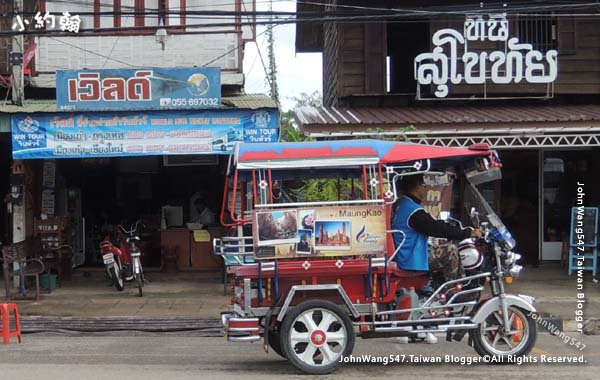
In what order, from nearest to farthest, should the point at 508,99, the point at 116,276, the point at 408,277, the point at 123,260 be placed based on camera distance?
the point at 408,277
the point at 116,276
the point at 123,260
the point at 508,99

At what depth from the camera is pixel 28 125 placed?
11898mm

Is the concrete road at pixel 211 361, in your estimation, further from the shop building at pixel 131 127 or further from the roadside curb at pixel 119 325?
the shop building at pixel 131 127

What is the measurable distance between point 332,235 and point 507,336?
2062mm

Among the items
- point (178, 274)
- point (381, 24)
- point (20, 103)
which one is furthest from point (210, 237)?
point (381, 24)

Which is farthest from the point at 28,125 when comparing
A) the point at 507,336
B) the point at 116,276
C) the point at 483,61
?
the point at 507,336

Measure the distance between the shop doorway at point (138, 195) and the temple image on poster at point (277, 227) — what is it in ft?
29.7

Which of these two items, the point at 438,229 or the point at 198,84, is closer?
the point at 438,229

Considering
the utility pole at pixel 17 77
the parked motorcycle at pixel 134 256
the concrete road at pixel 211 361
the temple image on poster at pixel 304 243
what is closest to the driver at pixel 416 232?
the temple image on poster at pixel 304 243

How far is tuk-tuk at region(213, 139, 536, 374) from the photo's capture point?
20.9ft

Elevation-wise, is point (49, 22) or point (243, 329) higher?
point (49, 22)

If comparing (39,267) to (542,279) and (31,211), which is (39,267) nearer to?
(31,211)

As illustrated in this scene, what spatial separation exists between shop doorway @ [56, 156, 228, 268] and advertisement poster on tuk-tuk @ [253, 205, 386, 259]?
9.06 meters

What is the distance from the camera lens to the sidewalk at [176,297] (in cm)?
1077

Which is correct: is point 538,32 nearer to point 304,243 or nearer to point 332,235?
point 332,235
